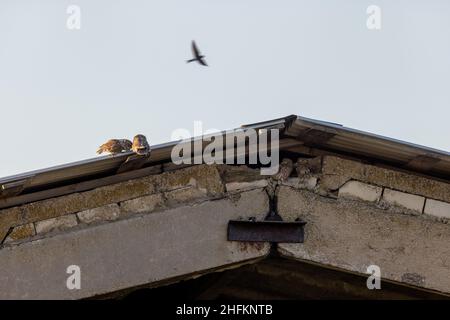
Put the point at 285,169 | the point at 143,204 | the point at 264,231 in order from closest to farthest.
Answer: the point at 264,231 → the point at 143,204 → the point at 285,169

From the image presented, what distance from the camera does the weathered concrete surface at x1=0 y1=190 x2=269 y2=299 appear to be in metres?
7.20

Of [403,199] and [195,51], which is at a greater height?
[195,51]

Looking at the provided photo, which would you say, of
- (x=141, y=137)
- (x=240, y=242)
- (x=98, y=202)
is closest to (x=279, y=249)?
(x=240, y=242)

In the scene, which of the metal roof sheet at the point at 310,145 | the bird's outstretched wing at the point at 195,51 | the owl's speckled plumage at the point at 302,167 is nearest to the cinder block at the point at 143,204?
the metal roof sheet at the point at 310,145

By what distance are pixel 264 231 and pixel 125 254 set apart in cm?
92

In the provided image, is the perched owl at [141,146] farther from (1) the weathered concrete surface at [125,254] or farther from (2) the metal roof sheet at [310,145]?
(1) the weathered concrete surface at [125,254]

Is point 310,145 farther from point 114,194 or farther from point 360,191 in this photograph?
point 114,194

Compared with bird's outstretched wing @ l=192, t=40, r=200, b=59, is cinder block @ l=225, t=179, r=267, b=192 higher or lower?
lower

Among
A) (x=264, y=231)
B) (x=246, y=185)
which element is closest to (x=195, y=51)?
(x=246, y=185)

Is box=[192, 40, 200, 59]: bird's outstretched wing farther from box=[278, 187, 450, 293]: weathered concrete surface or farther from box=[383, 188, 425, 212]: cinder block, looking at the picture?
box=[383, 188, 425, 212]: cinder block

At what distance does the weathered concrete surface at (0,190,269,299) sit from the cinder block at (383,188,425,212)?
100 centimetres

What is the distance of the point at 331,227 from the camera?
7504 mm

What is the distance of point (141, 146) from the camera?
312 inches

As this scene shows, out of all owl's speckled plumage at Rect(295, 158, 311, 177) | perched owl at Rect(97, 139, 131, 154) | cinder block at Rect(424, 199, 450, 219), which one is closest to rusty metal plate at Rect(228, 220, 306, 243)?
owl's speckled plumage at Rect(295, 158, 311, 177)
